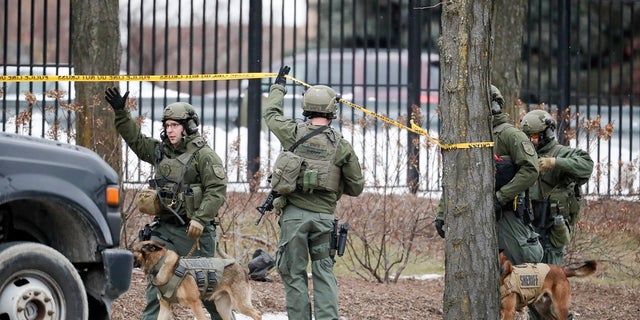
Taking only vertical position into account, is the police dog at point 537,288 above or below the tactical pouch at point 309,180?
below

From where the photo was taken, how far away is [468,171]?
802 cm

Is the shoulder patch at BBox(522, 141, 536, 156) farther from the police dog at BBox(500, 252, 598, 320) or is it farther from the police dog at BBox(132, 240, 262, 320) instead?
the police dog at BBox(132, 240, 262, 320)

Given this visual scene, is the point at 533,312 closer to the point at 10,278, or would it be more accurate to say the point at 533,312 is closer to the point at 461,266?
the point at 461,266

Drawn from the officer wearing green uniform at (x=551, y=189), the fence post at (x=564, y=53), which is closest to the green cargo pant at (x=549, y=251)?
the officer wearing green uniform at (x=551, y=189)

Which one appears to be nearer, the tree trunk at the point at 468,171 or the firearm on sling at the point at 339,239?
the tree trunk at the point at 468,171

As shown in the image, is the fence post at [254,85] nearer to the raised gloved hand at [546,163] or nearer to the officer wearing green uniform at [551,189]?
the officer wearing green uniform at [551,189]

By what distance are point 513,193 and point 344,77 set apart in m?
8.31

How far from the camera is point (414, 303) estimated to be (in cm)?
1075

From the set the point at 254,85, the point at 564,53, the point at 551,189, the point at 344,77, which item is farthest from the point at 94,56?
the point at 564,53

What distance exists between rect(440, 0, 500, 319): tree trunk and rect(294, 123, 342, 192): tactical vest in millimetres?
768

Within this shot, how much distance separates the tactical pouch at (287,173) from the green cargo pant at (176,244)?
65 cm

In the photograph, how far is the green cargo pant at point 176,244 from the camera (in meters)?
8.44

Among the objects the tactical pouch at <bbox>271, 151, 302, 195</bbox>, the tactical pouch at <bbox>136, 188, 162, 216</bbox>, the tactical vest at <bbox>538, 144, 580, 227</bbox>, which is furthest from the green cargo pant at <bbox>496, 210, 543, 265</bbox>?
the tactical pouch at <bbox>136, 188, 162, 216</bbox>

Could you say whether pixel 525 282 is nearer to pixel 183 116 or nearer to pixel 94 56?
pixel 183 116
